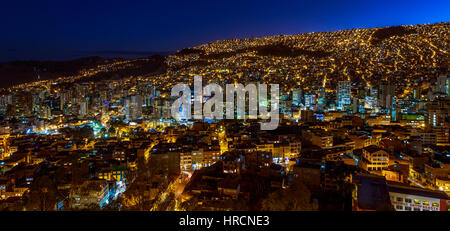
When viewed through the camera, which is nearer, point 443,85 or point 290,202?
point 290,202

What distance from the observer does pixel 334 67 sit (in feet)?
85.9

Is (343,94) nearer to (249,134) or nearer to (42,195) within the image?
(249,134)

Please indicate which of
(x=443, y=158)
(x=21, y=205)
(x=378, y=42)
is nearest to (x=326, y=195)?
(x=443, y=158)

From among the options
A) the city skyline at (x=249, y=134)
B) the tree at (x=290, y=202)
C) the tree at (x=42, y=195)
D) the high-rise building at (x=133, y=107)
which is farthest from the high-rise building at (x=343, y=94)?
the tree at (x=42, y=195)

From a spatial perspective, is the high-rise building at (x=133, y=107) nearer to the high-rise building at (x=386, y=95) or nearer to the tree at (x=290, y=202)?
the high-rise building at (x=386, y=95)

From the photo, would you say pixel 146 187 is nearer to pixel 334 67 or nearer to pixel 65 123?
pixel 65 123

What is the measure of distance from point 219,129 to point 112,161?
16.0 ft

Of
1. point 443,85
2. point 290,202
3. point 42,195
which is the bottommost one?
point 42,195

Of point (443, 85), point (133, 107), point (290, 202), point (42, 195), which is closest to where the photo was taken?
point (290, 202)
